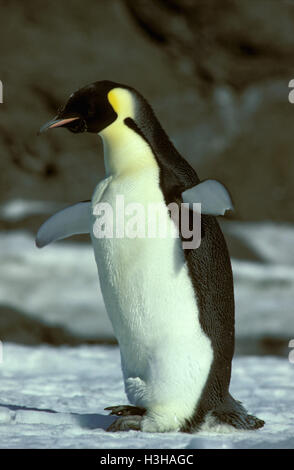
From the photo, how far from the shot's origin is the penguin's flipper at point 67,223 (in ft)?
5.53

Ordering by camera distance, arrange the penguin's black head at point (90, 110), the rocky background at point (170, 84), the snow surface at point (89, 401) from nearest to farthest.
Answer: the snow surface at point (89, 401) → the penguin's black head at point (90, 110) → the rocky background at point (170, 84)

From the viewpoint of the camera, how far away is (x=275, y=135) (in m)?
5.40

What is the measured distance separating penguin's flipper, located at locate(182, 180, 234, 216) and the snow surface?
1.45 feet

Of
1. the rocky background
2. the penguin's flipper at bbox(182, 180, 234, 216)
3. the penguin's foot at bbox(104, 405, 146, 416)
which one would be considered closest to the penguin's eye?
the penguin's flipper at bbox(182, 180, 234, 216)

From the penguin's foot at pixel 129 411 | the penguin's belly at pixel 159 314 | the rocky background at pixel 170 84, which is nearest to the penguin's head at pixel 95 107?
the penguin's belly at pixel 159 314

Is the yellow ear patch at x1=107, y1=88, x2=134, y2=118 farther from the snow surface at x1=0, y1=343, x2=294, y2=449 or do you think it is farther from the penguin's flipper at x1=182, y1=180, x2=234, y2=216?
the snow surface at x1=0, y1=343, x2=294, y2=449

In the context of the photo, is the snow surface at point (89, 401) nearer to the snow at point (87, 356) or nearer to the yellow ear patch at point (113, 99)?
the snow at point (87, 356)

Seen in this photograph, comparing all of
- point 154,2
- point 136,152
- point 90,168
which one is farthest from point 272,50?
point 136,152

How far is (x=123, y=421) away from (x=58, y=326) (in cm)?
311

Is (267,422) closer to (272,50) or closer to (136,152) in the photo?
(136,152)

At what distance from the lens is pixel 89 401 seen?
1.95 m

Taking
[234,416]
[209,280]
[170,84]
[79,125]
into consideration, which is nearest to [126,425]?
[234,416]

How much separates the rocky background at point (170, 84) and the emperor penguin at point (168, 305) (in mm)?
3743
